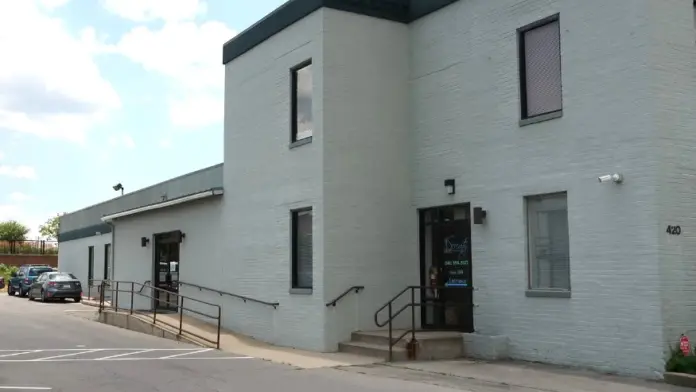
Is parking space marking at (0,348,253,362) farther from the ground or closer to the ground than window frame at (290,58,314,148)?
closer to the ground

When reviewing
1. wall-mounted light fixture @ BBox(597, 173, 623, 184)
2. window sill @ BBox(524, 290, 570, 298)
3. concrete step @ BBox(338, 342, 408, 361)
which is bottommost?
concrete step @ BBox(338, 342, 408, 361)

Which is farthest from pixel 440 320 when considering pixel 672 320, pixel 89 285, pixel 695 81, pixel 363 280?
pixel 89 285

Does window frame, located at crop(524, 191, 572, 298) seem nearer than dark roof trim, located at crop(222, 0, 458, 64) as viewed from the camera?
Yes

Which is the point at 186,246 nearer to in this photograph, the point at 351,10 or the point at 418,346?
the point at 351,10

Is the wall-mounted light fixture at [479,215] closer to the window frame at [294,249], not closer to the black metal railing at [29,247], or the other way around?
the window frame at [294,249]

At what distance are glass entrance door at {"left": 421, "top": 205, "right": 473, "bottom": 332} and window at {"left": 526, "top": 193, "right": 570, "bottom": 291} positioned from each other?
170cm

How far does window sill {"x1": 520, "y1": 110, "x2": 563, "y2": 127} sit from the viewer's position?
44.9 ft

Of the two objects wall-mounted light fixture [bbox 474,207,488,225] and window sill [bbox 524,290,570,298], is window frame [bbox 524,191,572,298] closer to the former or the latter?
window sill [bbox 524,290,570,298]

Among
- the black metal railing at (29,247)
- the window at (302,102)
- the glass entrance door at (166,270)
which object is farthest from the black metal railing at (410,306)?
the black metal railing at (29,247)

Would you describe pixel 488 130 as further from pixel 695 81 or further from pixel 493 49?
pixel 695 81

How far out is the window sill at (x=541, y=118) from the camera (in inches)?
539

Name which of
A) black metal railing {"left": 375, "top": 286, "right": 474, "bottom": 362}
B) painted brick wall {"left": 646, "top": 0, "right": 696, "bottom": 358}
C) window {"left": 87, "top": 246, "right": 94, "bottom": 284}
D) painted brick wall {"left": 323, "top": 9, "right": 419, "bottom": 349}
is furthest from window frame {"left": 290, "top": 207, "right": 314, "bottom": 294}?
window {"left": 87, "top": 246, "right": 94, "bottom": 284}

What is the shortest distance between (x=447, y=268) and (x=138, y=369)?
657 centimetres

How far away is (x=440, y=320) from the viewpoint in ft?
53.3
